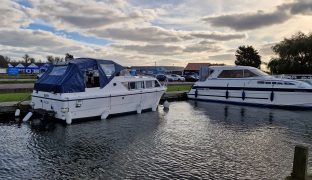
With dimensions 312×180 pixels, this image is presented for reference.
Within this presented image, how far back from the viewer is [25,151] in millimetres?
12703

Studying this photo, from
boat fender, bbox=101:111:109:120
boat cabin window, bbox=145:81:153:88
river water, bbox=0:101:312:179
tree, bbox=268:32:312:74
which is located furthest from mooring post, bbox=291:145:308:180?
tree, bbox=268:32:312:74

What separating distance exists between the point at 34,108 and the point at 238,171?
1380 cm

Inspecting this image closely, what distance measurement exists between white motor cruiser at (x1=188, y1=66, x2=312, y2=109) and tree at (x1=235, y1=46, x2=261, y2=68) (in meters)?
57.6

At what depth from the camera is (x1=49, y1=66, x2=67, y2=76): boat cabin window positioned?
19.9 m

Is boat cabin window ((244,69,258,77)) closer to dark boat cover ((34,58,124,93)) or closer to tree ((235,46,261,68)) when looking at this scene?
dark boat cover ((34,58,124,93))

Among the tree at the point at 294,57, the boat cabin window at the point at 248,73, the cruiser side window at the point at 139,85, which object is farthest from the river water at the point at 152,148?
the tree at the point at 294,57

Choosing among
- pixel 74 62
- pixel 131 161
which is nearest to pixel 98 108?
pixel 74 62

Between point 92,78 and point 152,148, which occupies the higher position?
point 92,78

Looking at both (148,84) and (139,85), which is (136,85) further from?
(148,84)

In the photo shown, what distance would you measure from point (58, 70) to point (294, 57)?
160 feet

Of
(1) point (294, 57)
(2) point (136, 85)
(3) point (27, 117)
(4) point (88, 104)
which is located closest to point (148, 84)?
(2) point (136, 85)

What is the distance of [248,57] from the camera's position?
89.9 meters

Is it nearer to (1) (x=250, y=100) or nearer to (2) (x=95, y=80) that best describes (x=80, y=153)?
(2) (x=95, y=80)

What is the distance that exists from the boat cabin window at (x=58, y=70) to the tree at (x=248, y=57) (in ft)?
241
